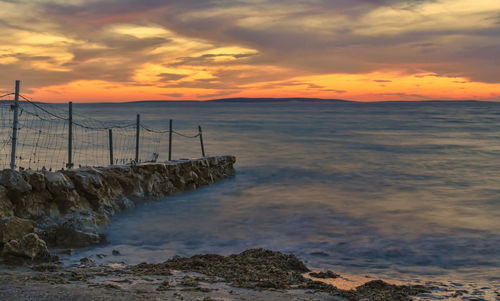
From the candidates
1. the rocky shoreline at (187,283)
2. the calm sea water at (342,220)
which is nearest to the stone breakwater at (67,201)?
the calm sea water at (342,220)

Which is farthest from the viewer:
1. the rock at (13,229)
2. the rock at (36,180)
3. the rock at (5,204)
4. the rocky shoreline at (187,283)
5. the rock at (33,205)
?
the rock at (36,180)

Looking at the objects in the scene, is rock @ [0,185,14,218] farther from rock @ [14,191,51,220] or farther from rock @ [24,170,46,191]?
rock @ [24,170,46,191]

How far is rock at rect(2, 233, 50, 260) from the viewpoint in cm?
870

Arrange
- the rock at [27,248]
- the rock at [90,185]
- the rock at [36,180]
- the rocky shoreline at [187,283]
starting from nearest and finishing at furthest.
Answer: the rocky shoreline at [187,283] < the rock at [27,248] < the rock at [36,180] < the rock at [90,185]

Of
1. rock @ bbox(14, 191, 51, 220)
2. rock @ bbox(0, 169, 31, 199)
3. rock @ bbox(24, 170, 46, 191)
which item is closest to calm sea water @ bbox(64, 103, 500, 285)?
rock @ bbox(14, 191, 51, 220)

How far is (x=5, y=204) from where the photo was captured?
11250mm

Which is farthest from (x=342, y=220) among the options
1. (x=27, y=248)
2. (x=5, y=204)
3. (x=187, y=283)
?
(x=5, y=204)

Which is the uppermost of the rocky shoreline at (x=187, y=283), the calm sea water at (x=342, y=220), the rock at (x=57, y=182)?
the rock at (x=57, y=182)

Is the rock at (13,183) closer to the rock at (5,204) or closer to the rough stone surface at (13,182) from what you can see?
the rough stone surface at (13,182)

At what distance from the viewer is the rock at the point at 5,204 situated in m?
11.1

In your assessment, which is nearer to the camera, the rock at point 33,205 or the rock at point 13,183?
the rock at point 13,183

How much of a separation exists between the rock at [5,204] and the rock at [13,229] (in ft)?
6.93

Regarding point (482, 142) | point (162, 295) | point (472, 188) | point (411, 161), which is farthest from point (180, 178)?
point (482, 142)

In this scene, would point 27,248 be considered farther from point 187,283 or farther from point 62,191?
point 62,191
